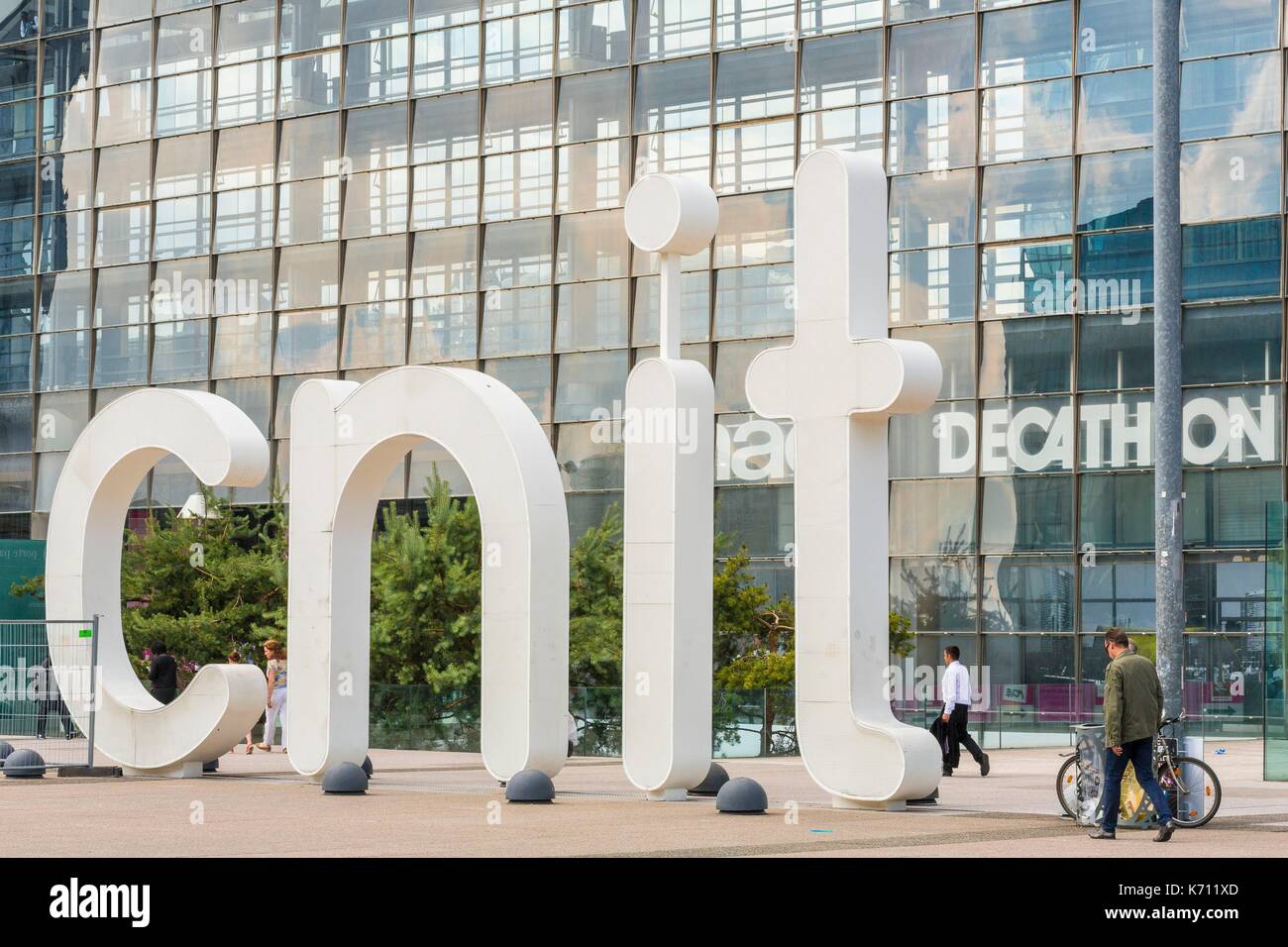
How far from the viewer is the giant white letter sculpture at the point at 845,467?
17.9 m

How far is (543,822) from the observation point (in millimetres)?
16422

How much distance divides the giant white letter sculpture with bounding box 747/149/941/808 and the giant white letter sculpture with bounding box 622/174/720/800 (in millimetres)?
871

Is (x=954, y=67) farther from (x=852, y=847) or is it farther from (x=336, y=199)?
(x=852, y=847)

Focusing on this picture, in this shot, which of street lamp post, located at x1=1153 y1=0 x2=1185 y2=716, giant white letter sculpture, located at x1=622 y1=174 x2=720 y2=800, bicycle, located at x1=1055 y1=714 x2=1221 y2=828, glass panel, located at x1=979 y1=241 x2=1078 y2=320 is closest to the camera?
bicycle, located at x1=1055 y1=714 x2=1221 y2=828

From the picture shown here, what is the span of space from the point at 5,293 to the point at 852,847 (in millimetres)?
40307

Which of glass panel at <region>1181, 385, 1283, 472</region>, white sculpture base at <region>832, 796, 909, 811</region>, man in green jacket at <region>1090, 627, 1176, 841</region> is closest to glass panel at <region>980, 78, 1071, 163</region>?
glass panel at <region>1181, 385, 1283, 472</region>

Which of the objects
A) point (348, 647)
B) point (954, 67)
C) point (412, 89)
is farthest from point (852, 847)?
point (412, 89)

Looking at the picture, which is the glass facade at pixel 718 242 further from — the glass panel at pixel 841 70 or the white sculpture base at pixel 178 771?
the white sculpture base at pixel 178 771

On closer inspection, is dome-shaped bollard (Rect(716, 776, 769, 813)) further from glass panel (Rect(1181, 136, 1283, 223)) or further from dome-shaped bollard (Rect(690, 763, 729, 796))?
glass panel (Rect(1181, 136, 1283, 223))

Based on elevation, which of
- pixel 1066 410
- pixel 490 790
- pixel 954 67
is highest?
pixel 954 67

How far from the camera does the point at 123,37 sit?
48.2 metres

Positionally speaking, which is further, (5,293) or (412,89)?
(5,293)

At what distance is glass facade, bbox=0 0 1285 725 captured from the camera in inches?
1363

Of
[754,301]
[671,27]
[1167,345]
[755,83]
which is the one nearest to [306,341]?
[671,27]
